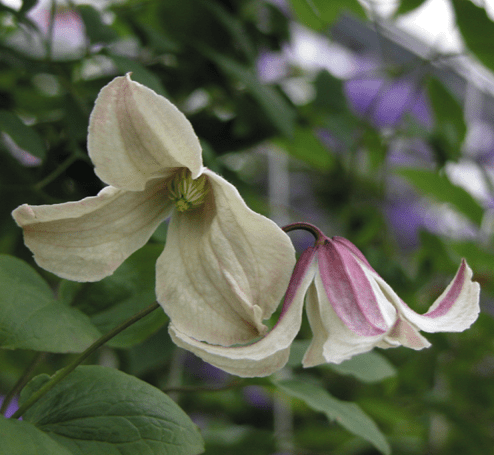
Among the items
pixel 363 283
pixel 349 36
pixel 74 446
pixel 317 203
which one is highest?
pixel 363 283

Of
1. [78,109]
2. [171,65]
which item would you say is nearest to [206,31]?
[171,65]

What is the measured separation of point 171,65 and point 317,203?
3.32 ft

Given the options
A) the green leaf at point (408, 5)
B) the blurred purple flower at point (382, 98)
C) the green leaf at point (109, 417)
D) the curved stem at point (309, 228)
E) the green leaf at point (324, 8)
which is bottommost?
the blurred purple flower at point (382, 98)

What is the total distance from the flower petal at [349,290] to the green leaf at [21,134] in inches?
10.9

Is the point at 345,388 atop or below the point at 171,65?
below

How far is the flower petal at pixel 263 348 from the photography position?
0.26 m

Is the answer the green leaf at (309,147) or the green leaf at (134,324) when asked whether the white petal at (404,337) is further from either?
the green leaf at (309,147)

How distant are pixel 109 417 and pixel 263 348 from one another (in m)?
0.11

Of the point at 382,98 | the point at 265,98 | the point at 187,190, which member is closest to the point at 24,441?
the point at 187,190

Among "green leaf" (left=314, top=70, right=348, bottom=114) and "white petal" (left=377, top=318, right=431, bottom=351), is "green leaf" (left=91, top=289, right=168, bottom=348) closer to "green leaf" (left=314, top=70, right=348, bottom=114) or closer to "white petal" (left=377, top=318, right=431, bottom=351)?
"white petal" (left=377, top=318, right=431, bottom=351)

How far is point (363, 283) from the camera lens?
30 centimetres

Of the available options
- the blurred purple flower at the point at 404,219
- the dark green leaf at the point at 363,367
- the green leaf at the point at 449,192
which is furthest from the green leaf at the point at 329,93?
the blurred purple flower at the point at 404,219

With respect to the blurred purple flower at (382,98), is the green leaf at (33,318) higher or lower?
higher

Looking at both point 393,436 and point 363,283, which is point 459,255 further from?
point 363,283
